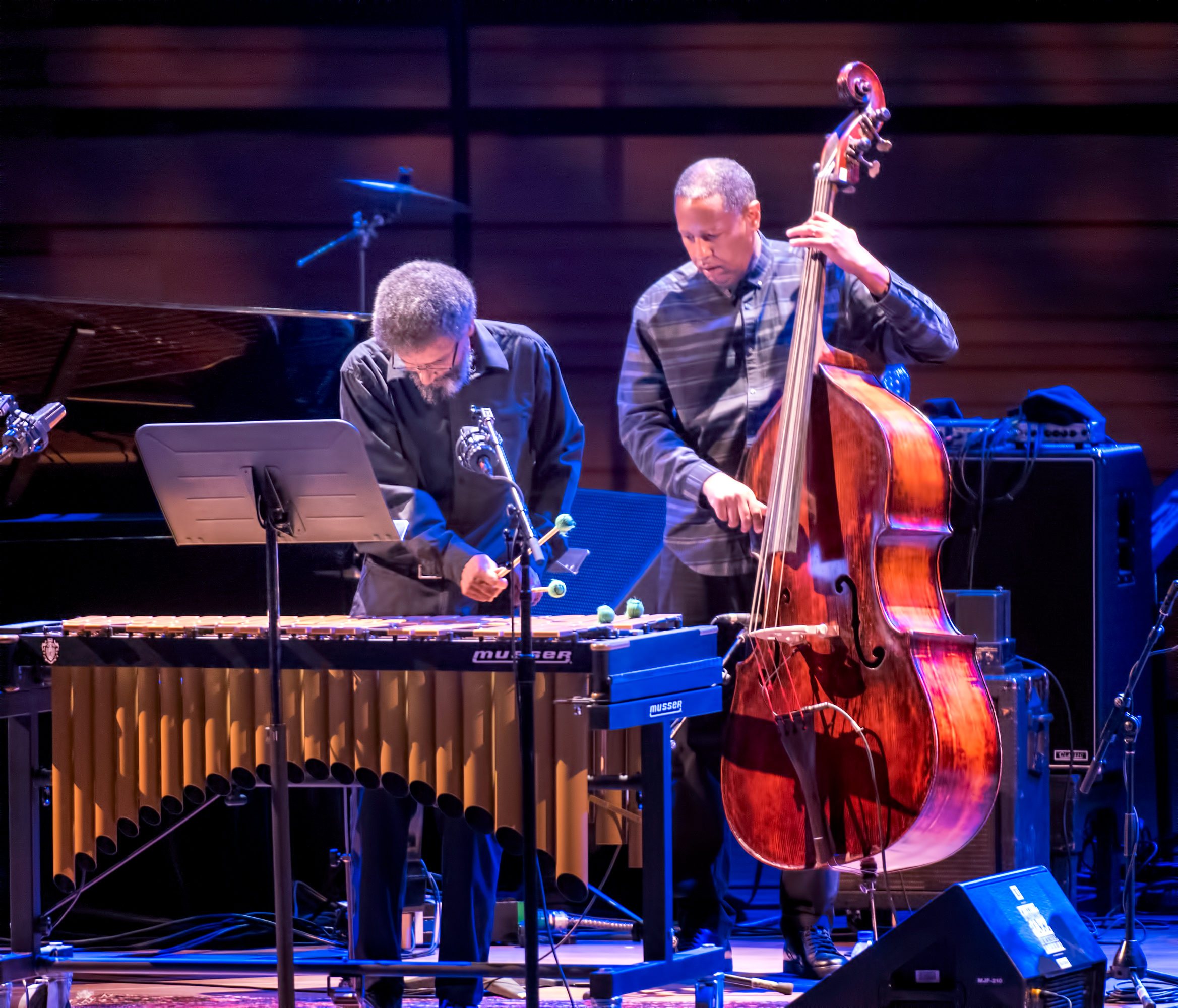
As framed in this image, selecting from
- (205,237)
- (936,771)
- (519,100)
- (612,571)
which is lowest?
(936,771)

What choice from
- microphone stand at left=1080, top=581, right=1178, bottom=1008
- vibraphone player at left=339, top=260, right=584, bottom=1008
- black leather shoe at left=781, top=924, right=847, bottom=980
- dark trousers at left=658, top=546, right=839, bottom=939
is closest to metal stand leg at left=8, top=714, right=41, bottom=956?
vibraphone player at left=339, top=260, right=584, bottom=1008

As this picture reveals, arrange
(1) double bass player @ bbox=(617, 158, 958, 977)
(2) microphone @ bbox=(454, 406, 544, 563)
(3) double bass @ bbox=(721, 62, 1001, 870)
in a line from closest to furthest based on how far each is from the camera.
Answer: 1. (2) microphone @ bbox=(454, 406, 544, 563)
2. (3) double bass @ bbox=(721, 62, 1001, 870)
3. (1) double bass player @ bbox=(617, 158, 958, 977)

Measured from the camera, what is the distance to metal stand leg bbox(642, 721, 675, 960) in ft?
9.82

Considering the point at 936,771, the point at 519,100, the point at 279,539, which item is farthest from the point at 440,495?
the point at 519,100

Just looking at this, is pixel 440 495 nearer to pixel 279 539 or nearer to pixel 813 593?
pixel 279 539

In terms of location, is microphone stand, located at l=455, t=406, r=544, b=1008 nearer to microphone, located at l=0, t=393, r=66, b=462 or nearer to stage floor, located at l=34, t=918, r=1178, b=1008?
stage floor, located at l=34, t=918, r=1178, b=1008

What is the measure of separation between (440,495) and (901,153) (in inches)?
120

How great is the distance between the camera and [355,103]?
596 centimetres

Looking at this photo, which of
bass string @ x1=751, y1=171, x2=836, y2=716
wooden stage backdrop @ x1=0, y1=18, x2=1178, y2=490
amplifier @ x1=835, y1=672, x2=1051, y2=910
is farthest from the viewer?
wooden stage backdrop @ x1=0, y1=18, x2=1178, y2=490

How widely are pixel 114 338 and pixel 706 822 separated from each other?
7.58 feet

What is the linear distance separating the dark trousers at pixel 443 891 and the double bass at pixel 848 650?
0.57 metres

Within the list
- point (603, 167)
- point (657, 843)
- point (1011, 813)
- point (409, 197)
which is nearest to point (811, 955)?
point (1011, 813)

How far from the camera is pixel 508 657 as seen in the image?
289cm

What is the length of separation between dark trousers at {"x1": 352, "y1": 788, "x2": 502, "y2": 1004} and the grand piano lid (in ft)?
5.84
